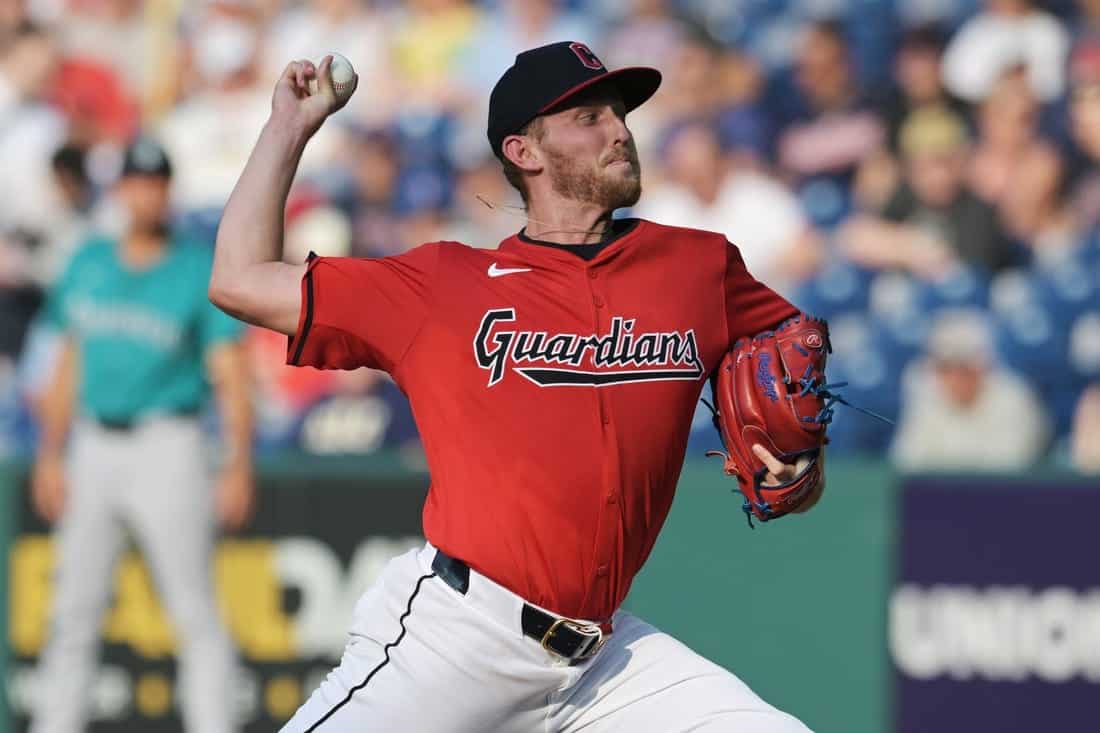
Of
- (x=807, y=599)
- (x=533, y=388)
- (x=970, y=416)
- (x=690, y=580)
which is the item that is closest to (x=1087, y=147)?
(x=970, y=416)

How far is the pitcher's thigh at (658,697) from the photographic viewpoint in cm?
377

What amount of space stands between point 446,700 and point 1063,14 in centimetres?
800

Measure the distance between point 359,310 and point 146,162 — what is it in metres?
4.02

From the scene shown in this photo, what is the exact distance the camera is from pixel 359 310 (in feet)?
12.5

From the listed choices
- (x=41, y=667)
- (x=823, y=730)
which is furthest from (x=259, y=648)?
(x=823, y=730)

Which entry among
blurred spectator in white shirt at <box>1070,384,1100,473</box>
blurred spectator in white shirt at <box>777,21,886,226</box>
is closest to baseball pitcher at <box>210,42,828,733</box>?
blurred spectator in white shirt at <box>1070,384,1100,473</box>

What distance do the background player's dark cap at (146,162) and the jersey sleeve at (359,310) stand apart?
3.90 meters

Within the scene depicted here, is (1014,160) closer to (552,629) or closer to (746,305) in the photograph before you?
(746,305)

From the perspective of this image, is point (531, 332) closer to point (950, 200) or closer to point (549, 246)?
point (549, 246)

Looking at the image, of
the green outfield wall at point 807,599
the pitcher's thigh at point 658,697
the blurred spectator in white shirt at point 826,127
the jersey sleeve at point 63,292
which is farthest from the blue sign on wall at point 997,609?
the jersey sleeve at point 63,292

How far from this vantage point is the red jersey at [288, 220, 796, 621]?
3783mm

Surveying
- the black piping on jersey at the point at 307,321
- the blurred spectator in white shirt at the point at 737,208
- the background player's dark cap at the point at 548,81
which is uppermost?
the background player's dark cap at the point at 548,81

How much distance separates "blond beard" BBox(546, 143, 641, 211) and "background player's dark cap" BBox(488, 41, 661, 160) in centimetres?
12

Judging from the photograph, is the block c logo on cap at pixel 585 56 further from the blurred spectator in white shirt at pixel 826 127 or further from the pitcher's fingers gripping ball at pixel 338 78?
the blurred spectator in white shirt at pixel 826 127
